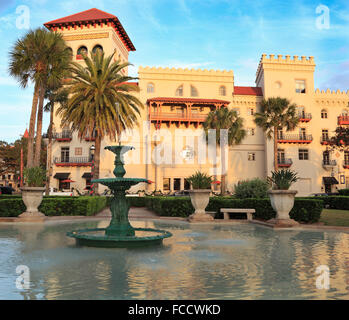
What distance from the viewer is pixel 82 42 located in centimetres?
4638

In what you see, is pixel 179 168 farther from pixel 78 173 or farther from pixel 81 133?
pixel 81 133

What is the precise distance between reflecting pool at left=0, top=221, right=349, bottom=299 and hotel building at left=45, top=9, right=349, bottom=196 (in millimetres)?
35415

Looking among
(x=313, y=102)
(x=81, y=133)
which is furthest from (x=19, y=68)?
(x=313, y=102)

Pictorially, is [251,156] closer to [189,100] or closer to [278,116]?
[278,116]

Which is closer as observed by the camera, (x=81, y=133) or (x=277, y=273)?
(x=277, y=273)

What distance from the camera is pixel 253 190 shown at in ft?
55.6

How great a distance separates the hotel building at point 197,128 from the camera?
44.9 m

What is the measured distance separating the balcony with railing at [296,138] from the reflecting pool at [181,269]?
38532 millimetres

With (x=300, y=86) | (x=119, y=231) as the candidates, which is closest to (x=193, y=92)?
(x=300, y=86)

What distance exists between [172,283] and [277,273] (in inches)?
78.7

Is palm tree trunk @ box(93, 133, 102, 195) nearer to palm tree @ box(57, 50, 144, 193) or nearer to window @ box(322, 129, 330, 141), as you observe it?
palm tree @ box(57, 50, 144, 193)

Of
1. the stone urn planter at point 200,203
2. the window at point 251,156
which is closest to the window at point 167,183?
the window at point 251,156
